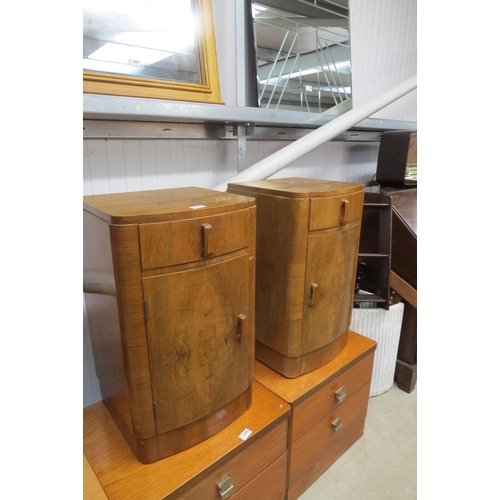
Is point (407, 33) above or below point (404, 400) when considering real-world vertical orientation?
above

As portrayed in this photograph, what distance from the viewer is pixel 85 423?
107 centimetres

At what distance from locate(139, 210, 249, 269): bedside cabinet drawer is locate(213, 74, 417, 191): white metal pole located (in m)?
0.47

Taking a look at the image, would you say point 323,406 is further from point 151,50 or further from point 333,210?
point 151,50

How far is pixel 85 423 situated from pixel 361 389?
1077 mm

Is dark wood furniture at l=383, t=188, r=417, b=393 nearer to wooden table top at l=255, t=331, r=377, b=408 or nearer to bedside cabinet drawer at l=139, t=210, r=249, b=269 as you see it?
wooden table top at l=255, t=331, r=377, b=408

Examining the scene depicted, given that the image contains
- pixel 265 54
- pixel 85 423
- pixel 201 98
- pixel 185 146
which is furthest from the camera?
pixel 265 54

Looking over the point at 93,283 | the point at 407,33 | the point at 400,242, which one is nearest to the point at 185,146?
the point at 93,283

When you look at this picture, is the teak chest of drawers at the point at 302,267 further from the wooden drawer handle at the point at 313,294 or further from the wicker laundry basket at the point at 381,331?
the wicker laundry basket at the point at 381,331

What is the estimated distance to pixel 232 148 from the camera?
5.29ft

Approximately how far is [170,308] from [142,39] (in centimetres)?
96

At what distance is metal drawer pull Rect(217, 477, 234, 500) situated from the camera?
96 centimetres

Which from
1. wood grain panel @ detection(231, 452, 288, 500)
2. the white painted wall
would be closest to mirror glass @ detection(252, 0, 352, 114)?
the white painted wall
